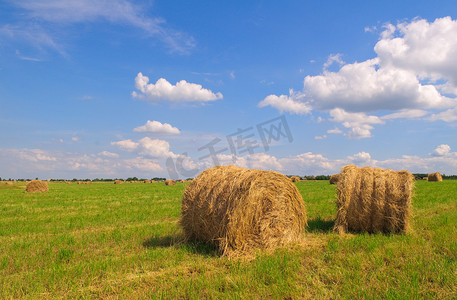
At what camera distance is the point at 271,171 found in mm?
8141

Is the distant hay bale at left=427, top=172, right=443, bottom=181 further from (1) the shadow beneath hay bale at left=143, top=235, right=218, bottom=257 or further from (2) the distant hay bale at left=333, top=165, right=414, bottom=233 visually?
(1) the shadow beneath hay bale at left=143, top=235, right=218, bottom=257

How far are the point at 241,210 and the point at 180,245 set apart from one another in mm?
1878

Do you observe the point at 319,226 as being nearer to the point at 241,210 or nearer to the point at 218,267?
the point at 241,210

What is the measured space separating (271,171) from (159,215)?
20.9ft

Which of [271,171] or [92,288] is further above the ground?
[271,171]

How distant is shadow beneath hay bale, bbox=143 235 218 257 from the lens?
710cm

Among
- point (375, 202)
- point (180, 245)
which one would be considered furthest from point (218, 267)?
point (375, 202)

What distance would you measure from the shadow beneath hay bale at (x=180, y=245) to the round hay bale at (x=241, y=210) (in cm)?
18

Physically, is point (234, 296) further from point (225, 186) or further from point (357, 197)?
point (357, 197)

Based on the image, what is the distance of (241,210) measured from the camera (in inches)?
276

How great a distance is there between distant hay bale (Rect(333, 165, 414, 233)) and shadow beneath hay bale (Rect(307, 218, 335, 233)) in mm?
455

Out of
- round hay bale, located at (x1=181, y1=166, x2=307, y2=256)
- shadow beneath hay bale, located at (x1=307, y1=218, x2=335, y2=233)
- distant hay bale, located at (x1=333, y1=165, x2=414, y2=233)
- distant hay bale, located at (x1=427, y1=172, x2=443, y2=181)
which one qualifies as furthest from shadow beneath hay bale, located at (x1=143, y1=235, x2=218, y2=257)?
distant hay bale, located at (x1=427, y1=172, x2=443, y2=181)

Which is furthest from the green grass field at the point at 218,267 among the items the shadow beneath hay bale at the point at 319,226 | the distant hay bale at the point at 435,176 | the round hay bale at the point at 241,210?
the distant hay bale at the point at 435,176

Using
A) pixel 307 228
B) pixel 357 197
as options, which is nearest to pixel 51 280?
pixel 307 228
